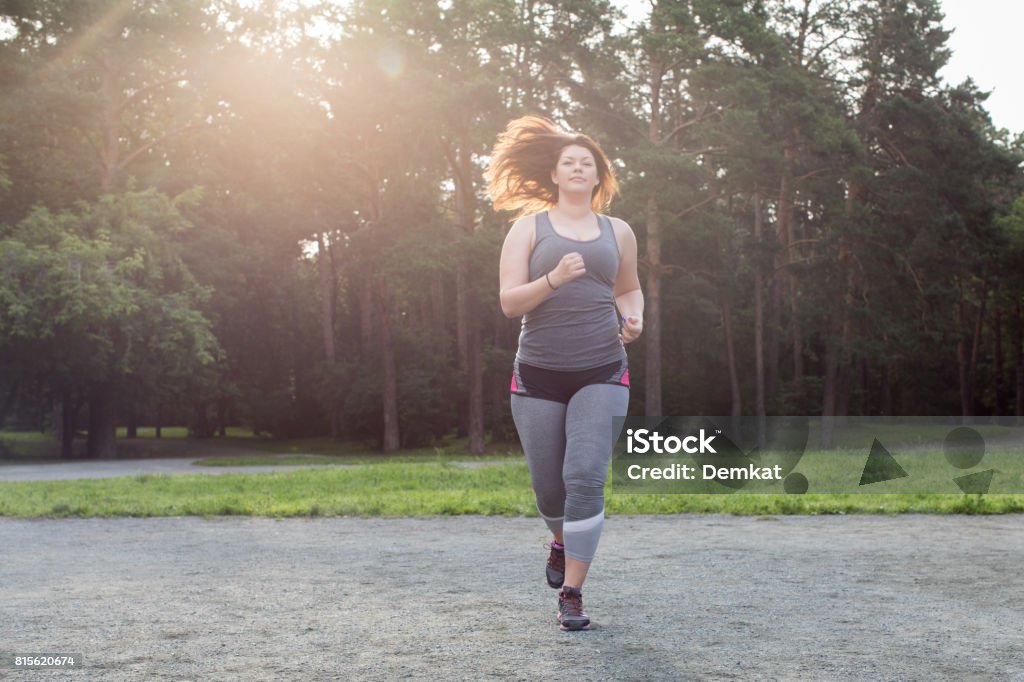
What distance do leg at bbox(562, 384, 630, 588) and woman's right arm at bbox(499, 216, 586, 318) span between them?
1.51 feet

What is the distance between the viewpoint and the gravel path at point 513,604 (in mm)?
4078

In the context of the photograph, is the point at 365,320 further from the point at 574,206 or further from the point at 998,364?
the point at 574,206

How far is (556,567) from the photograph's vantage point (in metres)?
5.32

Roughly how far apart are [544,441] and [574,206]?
1084 millimetres

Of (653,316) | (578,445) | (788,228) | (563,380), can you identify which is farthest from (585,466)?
(788,228)

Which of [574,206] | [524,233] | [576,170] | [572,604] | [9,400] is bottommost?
[572,604]

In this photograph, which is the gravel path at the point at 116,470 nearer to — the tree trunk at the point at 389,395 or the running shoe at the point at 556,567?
the tree trunk at the point at 389,395

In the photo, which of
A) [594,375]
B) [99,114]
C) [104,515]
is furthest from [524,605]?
[99,114]

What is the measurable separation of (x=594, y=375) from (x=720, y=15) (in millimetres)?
26410

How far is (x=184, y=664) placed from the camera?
13.5 feet

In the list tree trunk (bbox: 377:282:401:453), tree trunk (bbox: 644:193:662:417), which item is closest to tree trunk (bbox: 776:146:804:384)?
tree trunk (bbox: 644:193:662:417)

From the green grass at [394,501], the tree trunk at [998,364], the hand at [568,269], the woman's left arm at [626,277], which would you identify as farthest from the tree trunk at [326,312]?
the hand at [568,269]

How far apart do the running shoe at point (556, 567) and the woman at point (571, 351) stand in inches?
4.9

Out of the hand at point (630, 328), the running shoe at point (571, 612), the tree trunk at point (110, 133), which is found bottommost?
the running shoe at point (571, 612)
